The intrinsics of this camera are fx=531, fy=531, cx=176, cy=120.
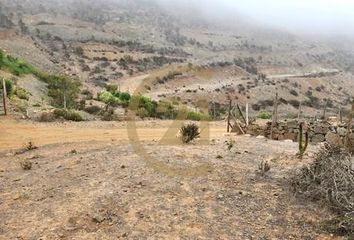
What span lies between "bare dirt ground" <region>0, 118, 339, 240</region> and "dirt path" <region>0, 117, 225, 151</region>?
10.5 ft

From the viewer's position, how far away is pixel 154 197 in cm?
1004

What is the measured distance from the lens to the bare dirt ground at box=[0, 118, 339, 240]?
29.1ft

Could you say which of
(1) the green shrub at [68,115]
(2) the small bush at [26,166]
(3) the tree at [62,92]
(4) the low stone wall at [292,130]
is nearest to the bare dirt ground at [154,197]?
(2) the small bush at [26,166]

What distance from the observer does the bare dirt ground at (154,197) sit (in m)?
8.86

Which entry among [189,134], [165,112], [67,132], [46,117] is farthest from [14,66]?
[189,134]

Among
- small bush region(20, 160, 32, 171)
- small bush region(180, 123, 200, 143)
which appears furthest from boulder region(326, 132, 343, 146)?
small bush region(20, 160, 32, 171)

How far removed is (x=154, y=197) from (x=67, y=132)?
10329 millimetres

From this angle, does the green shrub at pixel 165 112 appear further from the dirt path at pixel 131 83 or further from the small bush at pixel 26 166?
the dirt path at pixel 131 83

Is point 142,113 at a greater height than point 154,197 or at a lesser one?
greater

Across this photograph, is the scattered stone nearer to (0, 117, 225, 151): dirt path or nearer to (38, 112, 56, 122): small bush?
(0, 117, 225, 151): dirt path

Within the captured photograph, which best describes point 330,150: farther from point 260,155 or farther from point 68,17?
point 68,17

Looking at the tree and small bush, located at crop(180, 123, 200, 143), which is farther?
the tree

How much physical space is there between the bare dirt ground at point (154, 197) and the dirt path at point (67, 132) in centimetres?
320

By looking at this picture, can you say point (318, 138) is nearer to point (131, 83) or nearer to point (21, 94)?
point (21, 94)
